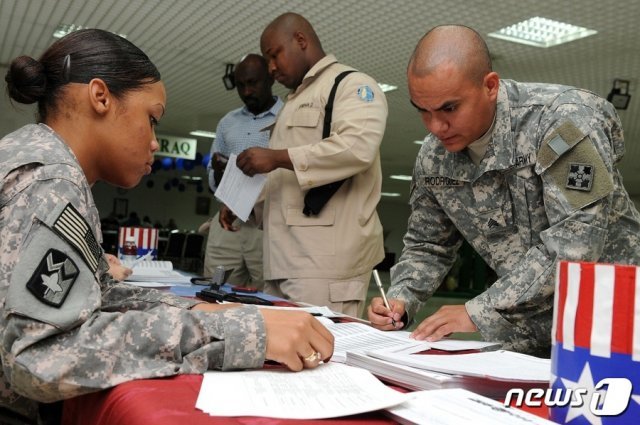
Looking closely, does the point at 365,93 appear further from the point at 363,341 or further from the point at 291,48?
the point at 363,341

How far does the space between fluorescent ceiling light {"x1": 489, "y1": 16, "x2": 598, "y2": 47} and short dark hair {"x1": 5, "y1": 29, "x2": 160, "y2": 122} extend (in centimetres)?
426

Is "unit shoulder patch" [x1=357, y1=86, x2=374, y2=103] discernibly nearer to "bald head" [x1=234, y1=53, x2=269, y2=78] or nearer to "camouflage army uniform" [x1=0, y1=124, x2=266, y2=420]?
"bald head" [x1=234, y1=53, x2=269, y2=78]

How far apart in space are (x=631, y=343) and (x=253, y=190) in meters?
1.76

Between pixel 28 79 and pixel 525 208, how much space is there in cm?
108

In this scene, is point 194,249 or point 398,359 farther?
point 194,249

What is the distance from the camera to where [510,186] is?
5.00 ft

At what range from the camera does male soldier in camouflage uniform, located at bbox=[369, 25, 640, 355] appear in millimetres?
1339

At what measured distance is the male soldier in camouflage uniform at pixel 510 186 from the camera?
1.34 m

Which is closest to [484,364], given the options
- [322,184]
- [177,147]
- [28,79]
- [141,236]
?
[28,79]

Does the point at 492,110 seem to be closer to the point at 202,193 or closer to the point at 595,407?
the point at 595,407

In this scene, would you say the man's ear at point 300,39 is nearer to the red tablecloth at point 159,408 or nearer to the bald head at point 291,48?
the bald head at point 291,48

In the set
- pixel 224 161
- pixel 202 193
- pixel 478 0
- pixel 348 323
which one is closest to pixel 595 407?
pixel 348 323

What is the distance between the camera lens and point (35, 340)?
75 centimetres

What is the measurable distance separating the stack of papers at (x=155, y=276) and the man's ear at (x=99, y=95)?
3.42ft
